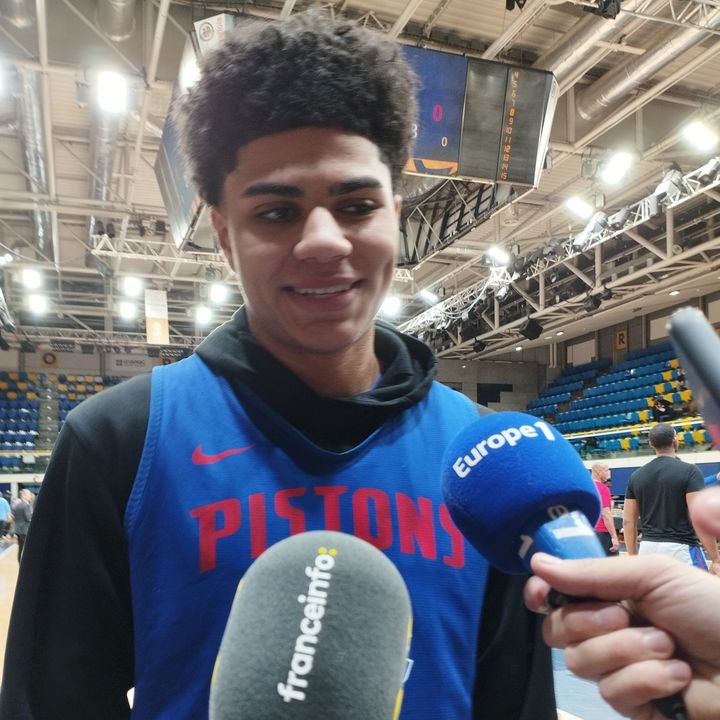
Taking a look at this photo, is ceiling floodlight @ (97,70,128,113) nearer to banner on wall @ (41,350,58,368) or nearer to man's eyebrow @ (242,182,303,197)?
man's eyebrow @ (242,182,303,197)

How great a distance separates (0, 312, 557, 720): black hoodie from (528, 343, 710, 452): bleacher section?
10.6m

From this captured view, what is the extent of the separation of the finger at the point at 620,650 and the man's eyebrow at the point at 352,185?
625mm

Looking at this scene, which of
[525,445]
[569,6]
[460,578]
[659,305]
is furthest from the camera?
[659,305]

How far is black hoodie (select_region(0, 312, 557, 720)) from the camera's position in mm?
832

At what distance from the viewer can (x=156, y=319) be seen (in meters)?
10.8

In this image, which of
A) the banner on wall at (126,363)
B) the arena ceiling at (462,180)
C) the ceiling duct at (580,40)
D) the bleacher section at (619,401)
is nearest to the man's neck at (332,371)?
the arena ceiling at (462,180)

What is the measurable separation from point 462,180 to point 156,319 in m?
6.41

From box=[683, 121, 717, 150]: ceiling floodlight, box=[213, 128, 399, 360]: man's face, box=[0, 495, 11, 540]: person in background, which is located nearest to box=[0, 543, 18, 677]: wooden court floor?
box=[0, 495, 11, 540]: person in background

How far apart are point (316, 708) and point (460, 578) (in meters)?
0.43

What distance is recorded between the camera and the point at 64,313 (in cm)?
1688

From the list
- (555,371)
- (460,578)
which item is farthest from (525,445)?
(555,371)

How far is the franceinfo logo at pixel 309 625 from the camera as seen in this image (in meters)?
0.51

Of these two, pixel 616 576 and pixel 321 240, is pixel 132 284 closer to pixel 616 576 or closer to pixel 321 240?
pixel 321 240

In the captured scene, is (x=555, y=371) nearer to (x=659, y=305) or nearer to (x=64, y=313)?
(x=659, y=305)
